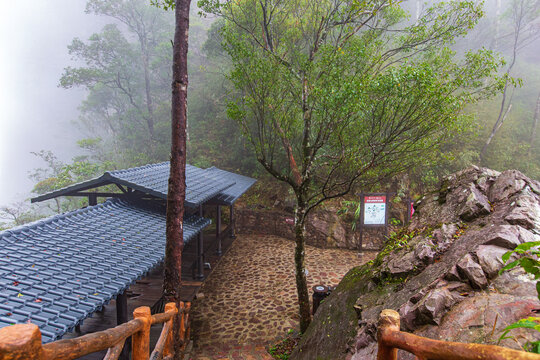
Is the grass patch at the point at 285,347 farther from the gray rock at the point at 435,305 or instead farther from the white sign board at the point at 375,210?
the white sign board at the point at 375,210

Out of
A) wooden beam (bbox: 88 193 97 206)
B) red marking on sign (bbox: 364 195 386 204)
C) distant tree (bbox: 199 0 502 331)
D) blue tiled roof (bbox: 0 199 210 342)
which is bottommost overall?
red marking on sign (bbox: 364 195 386 204)

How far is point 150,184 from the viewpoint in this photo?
7152 millimetres

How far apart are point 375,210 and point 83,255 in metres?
9.20

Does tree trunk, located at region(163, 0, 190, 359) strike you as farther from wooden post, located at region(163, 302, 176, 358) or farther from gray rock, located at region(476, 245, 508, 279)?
gray rock, located at region(476, 245, 508, 279)

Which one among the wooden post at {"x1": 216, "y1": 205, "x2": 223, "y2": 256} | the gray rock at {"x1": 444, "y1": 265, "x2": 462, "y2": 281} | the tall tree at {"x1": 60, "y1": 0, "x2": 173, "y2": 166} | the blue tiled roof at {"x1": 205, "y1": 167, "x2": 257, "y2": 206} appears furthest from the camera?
the tall tree at {"x1": 60, "y1": 0, "x2": 173, "y2": 166}

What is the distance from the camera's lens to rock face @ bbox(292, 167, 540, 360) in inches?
98.3

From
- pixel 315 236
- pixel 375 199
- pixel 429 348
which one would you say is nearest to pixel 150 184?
pixel 429 348

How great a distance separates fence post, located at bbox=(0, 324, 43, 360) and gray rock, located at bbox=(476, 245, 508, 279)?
3767 mm

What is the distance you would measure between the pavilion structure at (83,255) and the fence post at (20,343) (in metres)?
2.18

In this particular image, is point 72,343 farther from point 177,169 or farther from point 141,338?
point 177,169

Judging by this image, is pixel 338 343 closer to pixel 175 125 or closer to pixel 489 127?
pixel 175 125

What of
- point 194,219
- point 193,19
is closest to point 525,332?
point 194,219

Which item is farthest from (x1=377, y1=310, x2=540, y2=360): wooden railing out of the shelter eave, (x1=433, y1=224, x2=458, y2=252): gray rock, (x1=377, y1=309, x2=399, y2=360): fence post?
the shelter eave

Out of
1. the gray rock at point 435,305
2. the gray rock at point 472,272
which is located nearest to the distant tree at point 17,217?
the gray rock at point 435,305
